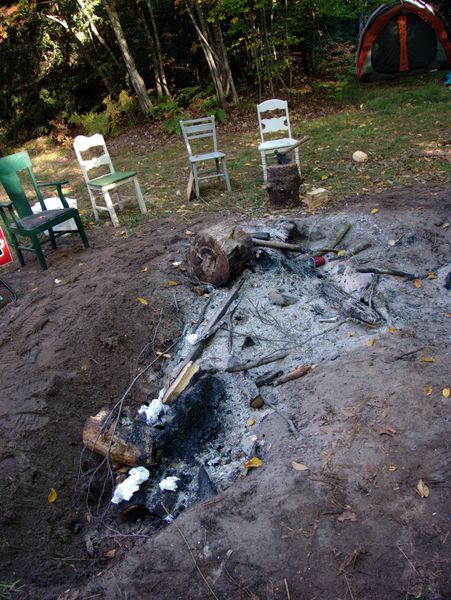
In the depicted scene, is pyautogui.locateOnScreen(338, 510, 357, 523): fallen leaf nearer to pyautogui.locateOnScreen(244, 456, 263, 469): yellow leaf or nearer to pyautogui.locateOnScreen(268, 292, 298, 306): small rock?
pyautogui.locateOnScreen(244, 456, 263, 469): yellow leaf

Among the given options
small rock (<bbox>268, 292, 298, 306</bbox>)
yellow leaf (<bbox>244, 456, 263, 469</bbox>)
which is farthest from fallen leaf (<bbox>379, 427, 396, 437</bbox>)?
small rock (<bbox>268, 292, 298, 306</bbox>)

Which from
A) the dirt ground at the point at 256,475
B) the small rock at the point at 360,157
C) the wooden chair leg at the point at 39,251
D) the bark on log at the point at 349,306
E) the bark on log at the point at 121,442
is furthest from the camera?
the small rock at the point at 360,157

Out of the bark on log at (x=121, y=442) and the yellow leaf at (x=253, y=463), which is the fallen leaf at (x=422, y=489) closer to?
the yellow leaf at (x=253, y=463)

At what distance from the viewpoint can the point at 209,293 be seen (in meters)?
4.47

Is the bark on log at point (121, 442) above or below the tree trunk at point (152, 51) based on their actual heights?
below

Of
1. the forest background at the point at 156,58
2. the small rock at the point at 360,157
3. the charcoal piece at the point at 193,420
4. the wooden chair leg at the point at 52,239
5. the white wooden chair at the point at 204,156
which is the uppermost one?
the forest background at the point at 156,58

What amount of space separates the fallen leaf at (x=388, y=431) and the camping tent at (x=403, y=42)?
10.5 m

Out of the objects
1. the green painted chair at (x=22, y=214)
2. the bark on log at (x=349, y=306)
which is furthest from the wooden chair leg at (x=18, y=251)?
the bark on log at (x=349, y=306)

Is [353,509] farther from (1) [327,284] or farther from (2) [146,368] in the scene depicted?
(1) [327,284]

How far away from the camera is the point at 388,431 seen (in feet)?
8.57

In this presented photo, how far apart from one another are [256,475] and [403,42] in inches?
437

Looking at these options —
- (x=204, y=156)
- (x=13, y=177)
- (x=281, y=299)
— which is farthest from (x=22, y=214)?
(x=281, y=299)

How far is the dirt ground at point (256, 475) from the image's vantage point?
2105 millimetres

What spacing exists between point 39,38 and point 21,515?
13153 mm
